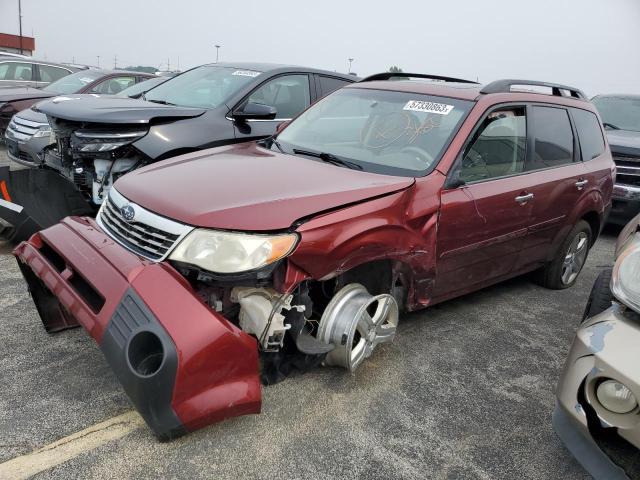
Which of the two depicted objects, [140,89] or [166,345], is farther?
[140,89]

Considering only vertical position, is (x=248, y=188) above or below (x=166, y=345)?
above

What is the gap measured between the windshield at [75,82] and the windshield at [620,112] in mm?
8032

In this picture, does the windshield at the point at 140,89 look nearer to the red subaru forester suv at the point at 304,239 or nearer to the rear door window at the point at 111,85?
the rear door window at the point at 111,85

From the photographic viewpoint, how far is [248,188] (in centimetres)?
259

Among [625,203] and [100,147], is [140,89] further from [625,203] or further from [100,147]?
[625,203]

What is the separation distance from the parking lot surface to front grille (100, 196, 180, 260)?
0.73 m

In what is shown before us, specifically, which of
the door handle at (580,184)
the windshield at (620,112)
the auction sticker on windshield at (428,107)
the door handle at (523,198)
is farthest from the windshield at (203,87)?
the windshield at (620,112)

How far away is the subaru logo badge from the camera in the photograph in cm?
257

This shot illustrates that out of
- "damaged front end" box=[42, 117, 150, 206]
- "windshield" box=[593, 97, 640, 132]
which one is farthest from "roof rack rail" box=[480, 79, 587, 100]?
"windshield" box=[593, 97, 640, 132]

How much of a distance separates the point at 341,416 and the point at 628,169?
18.9ft

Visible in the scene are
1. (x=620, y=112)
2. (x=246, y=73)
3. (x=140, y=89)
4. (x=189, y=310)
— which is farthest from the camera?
(x=620, y=112)

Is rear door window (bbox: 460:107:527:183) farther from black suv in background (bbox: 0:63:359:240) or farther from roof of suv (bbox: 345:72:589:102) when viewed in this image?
black suv in background (bbox: 0:63:359:240)

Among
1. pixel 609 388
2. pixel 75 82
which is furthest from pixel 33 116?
pixel 609 388

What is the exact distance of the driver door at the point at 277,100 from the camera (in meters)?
5.01
